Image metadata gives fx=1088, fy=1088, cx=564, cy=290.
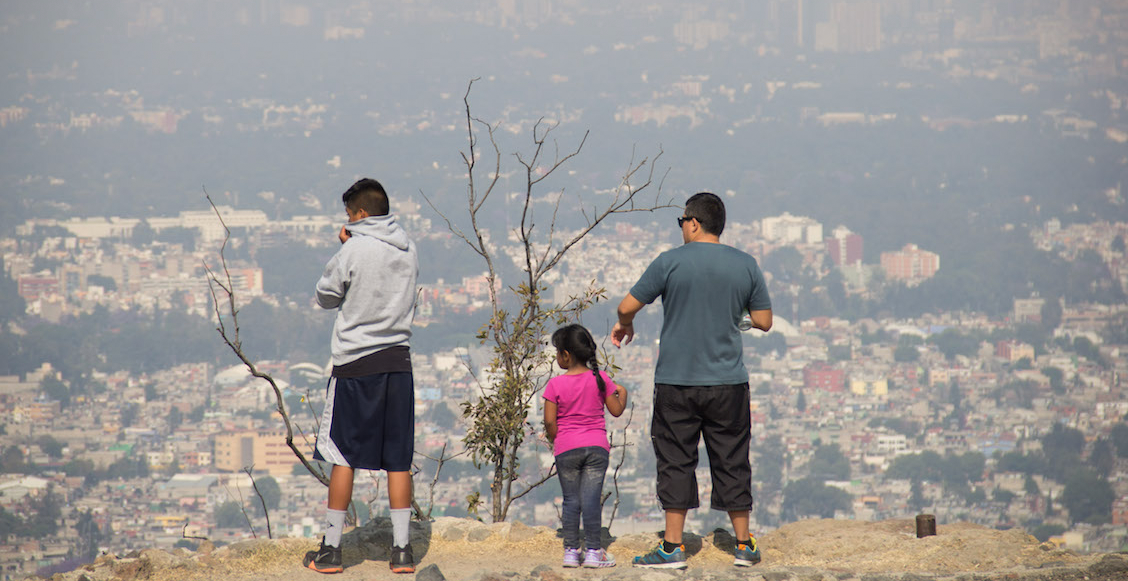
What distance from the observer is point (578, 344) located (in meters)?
4.12

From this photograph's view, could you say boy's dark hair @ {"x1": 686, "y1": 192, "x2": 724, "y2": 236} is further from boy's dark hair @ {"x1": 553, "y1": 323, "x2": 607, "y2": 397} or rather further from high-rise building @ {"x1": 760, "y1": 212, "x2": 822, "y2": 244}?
high-rise building @ {"x1": 760, "y1": 212, "x2": 822, "y2": 244}

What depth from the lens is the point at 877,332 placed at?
74688mm

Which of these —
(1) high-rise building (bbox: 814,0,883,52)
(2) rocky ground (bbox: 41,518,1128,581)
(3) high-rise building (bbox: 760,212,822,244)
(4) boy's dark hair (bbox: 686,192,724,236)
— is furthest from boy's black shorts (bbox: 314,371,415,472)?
(1) high-rise building (bbox: 814,0,883,52)

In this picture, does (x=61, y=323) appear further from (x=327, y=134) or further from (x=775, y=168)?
(x=775, y=168)

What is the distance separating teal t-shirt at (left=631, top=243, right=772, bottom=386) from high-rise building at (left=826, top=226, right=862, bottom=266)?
289 ft

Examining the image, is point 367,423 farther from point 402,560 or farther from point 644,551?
point 644,551

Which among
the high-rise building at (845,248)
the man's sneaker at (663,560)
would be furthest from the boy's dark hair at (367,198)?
the high-rise building at (845,248)

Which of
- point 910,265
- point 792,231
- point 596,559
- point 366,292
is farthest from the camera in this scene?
point 792,231

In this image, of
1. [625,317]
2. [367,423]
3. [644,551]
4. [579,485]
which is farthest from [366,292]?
[644,551]

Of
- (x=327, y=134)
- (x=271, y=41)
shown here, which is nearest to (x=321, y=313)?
(x=327, y=134)

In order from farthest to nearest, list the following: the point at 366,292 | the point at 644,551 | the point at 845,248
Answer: the point at 845,248
the point at 644,551
the point at 366,292

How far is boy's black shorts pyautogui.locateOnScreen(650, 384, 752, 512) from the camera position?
13.3ft

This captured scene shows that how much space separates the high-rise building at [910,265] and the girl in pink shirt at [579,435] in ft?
282

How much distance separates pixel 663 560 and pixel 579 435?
56 centimetres
